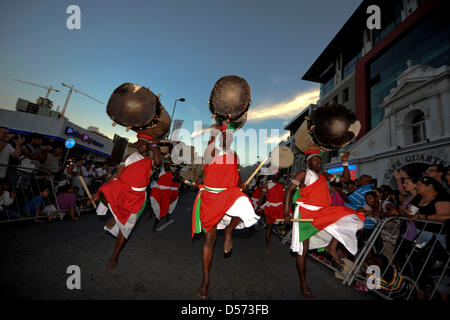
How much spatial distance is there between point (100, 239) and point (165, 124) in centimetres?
276

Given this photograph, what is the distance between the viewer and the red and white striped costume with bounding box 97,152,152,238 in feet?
10.1

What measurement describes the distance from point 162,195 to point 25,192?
370cm

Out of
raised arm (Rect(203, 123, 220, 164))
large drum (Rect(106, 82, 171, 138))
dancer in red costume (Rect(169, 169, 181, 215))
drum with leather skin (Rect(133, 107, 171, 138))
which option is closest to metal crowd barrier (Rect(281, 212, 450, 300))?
raised arm (Rect(203, 123, 220, 164))

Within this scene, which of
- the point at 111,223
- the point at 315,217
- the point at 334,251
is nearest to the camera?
the point at 315,217

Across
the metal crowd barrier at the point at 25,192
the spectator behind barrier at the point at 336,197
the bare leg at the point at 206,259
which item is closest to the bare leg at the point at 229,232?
the bare leg at the point at 206,259

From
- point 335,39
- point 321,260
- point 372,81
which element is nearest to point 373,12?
point 335,39

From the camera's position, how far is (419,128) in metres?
10.5

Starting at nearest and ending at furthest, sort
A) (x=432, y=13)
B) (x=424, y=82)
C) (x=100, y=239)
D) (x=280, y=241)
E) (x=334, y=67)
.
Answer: (x=100, y=239) → (x=280, y=241) → (x=424, y=82) → (x=432, y=13) → (x=334, y=67)

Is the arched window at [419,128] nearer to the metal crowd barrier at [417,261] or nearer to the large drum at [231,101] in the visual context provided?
the metal crowd barrier at [417,261]

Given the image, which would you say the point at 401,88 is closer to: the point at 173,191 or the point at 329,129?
the point at 329,129

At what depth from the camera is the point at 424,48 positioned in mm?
11562

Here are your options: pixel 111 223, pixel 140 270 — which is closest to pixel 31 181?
pixel 111 223

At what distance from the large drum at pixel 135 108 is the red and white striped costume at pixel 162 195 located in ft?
9.19

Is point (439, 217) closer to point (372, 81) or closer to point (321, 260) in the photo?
point (321, 260)
